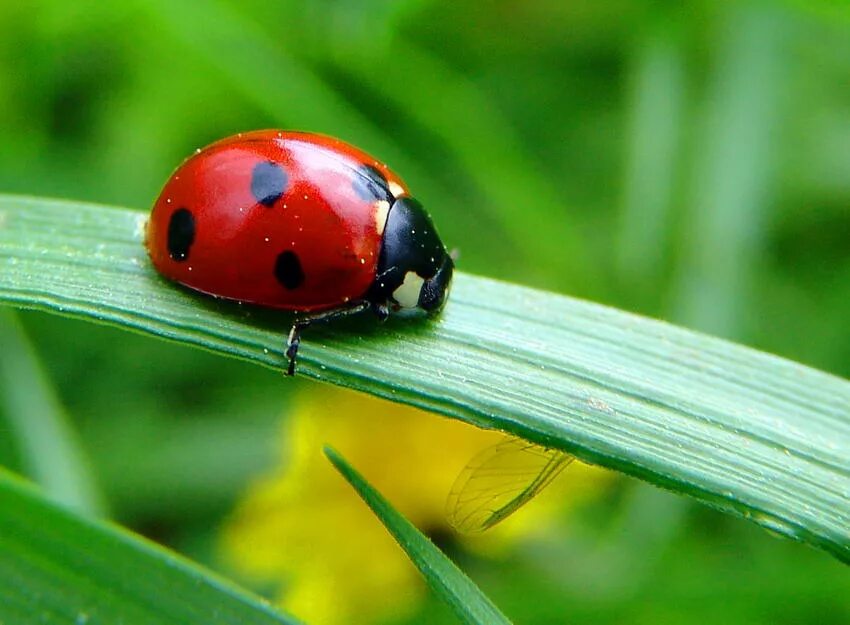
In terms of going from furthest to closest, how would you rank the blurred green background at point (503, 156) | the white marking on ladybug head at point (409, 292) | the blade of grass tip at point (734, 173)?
the blade of grass tip at point (734, 173), the blurred green background at point (503, 156), the white marking on ladybug head at point (409, 292)

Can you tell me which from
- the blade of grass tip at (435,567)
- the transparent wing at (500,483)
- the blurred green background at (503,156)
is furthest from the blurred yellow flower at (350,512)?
the blade of grass tip at (435,567)

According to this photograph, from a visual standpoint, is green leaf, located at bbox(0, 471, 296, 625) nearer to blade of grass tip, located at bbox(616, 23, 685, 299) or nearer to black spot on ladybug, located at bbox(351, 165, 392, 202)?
black spot on ladybug, located at bbox(351, 165, 392, 202)

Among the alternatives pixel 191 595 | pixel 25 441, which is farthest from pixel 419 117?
pixel 191 595

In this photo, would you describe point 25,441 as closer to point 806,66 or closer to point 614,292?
point 614,292

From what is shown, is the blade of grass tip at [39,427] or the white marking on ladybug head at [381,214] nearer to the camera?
the white marking on ladybug head at [381,214]

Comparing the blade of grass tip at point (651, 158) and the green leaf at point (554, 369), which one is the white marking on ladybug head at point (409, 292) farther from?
the blade of grass tip at point (651, 158)

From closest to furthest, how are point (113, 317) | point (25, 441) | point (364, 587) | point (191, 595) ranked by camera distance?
point (191, 595) → point (113, 317) → point (364, 587) → point (25, 441)

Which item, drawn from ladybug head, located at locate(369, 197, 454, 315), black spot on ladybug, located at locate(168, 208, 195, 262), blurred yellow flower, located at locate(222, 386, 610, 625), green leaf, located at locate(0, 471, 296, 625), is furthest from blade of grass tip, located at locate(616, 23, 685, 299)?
green leaf, located at locate(0, 471, 296, 625)
